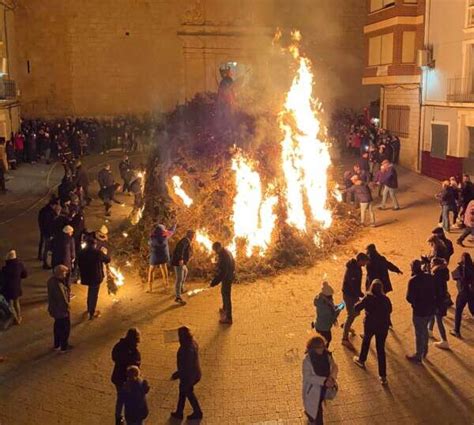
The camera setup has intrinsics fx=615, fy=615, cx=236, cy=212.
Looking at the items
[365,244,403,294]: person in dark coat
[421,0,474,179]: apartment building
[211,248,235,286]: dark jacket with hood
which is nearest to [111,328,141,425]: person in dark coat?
[211,248,235,286]: dark jacket with hood

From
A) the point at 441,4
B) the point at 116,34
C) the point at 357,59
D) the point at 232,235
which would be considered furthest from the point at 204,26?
the point at 232,235

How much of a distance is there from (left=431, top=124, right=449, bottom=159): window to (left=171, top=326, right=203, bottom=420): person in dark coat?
57.6 feet

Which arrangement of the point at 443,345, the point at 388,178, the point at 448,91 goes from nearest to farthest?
1. the point at 443,345
2. the point at 388,178
3. the point at 448,91

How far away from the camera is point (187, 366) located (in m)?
6.68

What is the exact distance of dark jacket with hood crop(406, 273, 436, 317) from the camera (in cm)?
786

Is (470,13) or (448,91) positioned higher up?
(470,13)

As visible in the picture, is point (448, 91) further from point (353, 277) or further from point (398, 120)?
point (353, 277)

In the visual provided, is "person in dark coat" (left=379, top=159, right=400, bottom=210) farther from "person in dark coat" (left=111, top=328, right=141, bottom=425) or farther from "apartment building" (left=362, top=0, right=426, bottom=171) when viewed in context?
"person in dark coat" (left=111, top=328, right=141, bottom=425)

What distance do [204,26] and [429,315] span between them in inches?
1131

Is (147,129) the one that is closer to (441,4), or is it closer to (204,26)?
(204,26)

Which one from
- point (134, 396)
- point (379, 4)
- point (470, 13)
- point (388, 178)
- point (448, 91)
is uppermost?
point (379, 4)

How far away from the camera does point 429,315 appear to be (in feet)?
26.1

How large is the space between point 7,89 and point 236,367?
23.1 metres

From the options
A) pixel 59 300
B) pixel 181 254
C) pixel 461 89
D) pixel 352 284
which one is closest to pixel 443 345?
pixel 352 284
